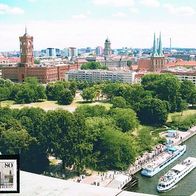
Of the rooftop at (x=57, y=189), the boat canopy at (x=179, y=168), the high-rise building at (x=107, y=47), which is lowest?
the boat canopy at (x=179, y=168)

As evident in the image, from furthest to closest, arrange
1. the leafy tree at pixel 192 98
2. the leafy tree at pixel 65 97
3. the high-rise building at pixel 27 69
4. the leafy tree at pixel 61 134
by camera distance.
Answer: the high-rise building at pixel 27 69 < the leafy tree at pixel 65 97 < the leafy tree at pixel 192 98 < the leafy tree at pixel 61 134

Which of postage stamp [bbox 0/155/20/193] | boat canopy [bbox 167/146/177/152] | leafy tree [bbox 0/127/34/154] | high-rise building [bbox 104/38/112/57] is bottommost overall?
boat canopy [bbox 167/146/177/152]

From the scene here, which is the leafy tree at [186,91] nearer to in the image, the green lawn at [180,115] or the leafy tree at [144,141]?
the green lawn at [180,115]

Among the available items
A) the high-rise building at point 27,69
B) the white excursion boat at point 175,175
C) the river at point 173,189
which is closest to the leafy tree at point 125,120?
the river at point 173,189

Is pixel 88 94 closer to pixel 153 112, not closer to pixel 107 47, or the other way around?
pixel 153 112

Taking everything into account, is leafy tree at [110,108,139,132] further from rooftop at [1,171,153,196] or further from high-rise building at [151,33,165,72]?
high-rise building at [151,33,165,72]

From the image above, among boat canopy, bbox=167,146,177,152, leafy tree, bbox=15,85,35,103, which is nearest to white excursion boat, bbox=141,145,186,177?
boat canopy, bbox=167,146,177,152

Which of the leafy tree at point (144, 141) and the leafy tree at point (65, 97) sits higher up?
the leafy tree at point (65, 97)
